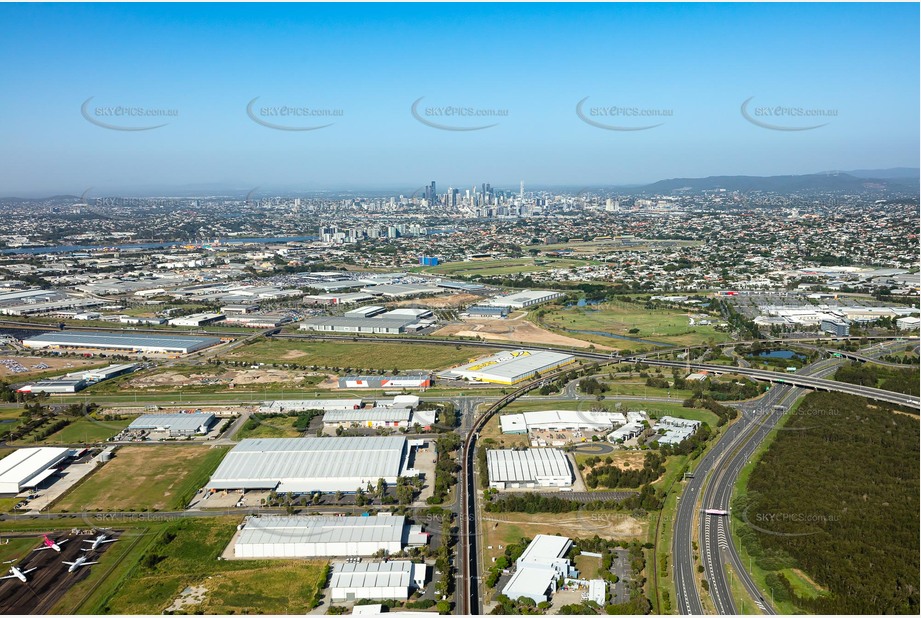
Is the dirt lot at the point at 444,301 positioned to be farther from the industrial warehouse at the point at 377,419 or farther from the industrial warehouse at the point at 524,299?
the industrial warehouse at the point at 377,419

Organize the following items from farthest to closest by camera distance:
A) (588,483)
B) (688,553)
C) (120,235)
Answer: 1. (120,235)
2. (588,483)
3. (688,553)

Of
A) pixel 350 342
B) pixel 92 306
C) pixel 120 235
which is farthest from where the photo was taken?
pixel 120 235

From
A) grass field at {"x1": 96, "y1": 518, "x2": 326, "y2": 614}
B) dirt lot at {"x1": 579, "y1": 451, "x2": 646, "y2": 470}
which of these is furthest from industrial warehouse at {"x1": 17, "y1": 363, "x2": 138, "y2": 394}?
dirt lot at {"x1": 579, "y1": 451, "x2": 646, "y2": 470}

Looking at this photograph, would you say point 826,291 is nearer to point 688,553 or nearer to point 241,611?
point 688,553

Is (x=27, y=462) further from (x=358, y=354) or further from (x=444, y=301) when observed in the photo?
(x=444, y=301)

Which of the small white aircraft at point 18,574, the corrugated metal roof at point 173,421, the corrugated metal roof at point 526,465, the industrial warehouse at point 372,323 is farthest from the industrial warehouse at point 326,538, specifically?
the industrial warehouse at point 372,323

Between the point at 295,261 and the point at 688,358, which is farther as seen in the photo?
the point at 295,261

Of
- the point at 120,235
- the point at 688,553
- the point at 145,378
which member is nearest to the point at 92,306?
the point at 145,378

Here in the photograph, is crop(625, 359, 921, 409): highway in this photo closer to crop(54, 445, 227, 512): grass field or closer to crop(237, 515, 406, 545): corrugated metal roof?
crop(237, 515, 406, 545): corrugated metal roof
